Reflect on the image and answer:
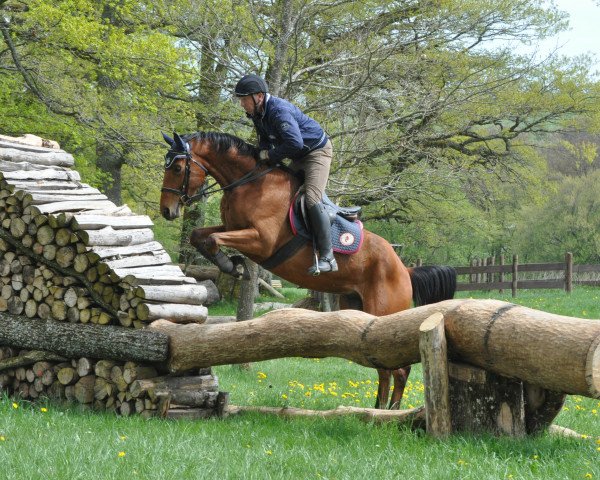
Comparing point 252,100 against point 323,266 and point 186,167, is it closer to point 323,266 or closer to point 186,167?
point 186,167

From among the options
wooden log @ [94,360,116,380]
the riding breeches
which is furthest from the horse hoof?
wooden log @ [94,360,116,380]

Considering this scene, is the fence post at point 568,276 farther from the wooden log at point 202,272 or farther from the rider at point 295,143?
the rider at point 295,143

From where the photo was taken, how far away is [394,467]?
4.90 metres

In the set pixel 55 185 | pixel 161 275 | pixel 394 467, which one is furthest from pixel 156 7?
pixel 394 467

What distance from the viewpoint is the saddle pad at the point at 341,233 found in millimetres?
8312

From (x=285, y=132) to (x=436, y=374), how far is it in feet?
10.4

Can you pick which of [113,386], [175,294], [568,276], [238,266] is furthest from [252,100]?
[568,276]

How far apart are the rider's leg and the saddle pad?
13 centimetres

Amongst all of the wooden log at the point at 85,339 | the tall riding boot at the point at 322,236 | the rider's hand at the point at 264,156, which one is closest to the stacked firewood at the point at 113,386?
the wooden log at the point at 85,339

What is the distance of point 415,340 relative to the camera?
5914 mm

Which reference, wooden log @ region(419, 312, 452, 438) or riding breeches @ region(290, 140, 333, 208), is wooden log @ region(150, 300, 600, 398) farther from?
riding breeches @ region(290, 140, 333, 208)

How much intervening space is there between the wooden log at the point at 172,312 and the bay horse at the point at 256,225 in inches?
22.6

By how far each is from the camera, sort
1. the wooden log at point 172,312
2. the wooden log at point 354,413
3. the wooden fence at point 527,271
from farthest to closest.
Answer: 1. the wooden fence at point 527,271
2. the wooden log at point 172,312
3. the wooden log at point 354,413

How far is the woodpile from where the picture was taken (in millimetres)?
7391
